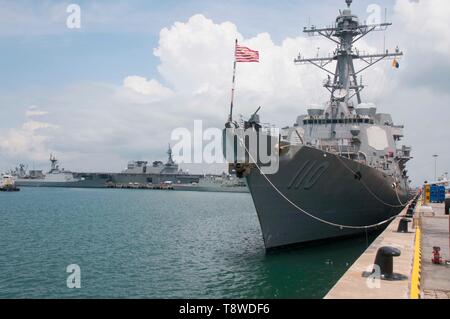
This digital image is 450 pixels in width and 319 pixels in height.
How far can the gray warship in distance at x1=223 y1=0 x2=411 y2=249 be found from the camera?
49.8ft

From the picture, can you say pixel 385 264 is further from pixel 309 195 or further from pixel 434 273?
pixel 309 195

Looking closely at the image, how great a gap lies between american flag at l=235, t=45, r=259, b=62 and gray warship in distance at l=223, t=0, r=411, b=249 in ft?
6.53

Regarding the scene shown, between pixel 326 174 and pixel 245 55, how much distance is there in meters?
5.82

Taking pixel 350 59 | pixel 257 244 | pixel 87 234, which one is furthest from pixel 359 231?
pixel 87 234

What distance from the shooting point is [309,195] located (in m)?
16.3

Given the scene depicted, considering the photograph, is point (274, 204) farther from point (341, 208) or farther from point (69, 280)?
point (69, 280)

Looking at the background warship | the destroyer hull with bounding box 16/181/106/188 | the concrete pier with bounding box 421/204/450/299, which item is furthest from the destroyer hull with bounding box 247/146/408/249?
the destroyer hull with bounding box 16/181/106/188

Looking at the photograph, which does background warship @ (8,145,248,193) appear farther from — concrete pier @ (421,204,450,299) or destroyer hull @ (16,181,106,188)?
concrete pier @ (421,204,450,299)

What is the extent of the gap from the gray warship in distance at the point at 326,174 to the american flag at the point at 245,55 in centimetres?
199

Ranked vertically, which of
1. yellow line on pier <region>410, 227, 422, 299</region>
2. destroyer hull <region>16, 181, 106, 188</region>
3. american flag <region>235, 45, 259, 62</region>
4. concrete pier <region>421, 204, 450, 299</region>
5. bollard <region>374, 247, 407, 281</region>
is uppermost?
american flag <region>235, 45, 259, 62</region>

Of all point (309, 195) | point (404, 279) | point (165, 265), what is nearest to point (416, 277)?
point (404, 279)

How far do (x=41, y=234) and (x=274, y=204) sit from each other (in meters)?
14.1
